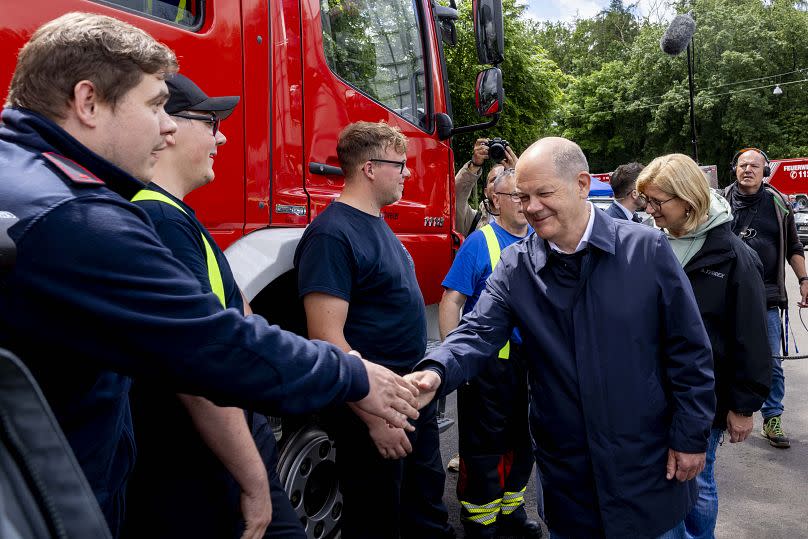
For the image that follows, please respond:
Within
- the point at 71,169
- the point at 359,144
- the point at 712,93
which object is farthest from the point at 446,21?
the point at 712,93

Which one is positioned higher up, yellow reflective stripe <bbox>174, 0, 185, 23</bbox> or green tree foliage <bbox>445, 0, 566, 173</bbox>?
green tree foliage <bbox>445, 0, 566, 173</bbox>

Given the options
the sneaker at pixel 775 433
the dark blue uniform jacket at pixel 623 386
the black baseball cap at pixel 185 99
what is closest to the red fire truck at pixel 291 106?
the black baseball cap at pixel 185 99

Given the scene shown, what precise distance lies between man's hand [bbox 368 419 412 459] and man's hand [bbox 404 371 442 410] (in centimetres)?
46

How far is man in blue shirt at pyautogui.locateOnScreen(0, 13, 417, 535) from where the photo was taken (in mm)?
1162

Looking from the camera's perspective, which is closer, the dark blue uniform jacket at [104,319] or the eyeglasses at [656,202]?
the dark blue uniform jacket at [104,319]

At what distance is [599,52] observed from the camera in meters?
51.1

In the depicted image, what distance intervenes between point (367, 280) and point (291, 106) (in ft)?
2.55

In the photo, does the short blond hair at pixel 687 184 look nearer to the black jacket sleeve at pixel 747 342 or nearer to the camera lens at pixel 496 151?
the black jacket sleeve at pixel 747 342

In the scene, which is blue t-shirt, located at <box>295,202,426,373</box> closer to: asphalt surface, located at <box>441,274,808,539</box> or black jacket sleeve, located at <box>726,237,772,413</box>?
black jacket sleeve, located at <box>726,237,772,413</box>

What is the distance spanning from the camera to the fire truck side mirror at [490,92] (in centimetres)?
413

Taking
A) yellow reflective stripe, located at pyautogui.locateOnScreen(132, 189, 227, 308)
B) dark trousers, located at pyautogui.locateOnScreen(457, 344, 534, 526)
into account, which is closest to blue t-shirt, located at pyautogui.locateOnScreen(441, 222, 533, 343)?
dark trousers, located at pyautogui.locateOnScreen(457, 344, 534, 526)

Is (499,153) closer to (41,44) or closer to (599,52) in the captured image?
(41,44)

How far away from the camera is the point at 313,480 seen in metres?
3.06

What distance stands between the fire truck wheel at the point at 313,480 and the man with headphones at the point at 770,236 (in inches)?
134
